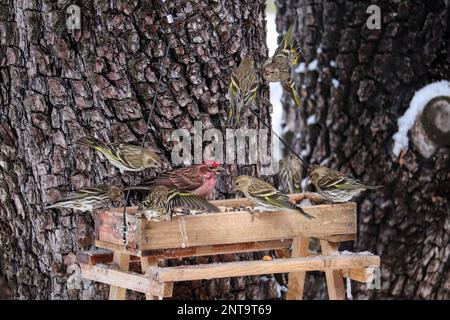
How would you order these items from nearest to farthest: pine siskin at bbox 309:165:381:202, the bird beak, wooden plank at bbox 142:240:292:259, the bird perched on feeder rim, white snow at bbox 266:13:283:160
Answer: wooden plank at bbox 142:240:292:259
the bird perched on feeder rim
the bird beak
pine siskin at bbox 309:165:381:202
white snow at bbox 266:13:283:160

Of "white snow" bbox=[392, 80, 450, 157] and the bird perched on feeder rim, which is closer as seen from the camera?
the bird perched on feeder rim

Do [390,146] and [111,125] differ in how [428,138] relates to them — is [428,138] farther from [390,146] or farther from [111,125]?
[111,125]

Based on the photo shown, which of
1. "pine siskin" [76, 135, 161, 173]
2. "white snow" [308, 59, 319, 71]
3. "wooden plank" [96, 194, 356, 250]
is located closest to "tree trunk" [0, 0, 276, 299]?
"pine siskin" [76, 135, 161, 173]

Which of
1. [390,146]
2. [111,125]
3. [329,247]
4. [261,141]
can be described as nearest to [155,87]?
[111,125]

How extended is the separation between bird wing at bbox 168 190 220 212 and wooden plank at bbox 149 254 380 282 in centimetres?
32

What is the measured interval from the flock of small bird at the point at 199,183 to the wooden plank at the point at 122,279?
363 mm

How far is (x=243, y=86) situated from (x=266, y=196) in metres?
0.75

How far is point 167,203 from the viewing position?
5652 millimetres

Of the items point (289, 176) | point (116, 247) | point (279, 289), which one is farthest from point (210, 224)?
point (289, 176)

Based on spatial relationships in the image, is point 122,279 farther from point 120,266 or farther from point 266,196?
point 266,196

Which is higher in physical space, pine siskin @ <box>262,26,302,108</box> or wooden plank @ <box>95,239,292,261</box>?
pine siskin @ <box>262,26,302,108</box>

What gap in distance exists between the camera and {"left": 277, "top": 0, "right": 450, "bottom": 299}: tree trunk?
8.69 meters

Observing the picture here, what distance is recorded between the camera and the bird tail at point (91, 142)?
6137 millimetres

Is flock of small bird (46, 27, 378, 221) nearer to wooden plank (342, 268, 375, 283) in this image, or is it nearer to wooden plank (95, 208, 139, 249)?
wooden plank (95, 208, 139, 249)
